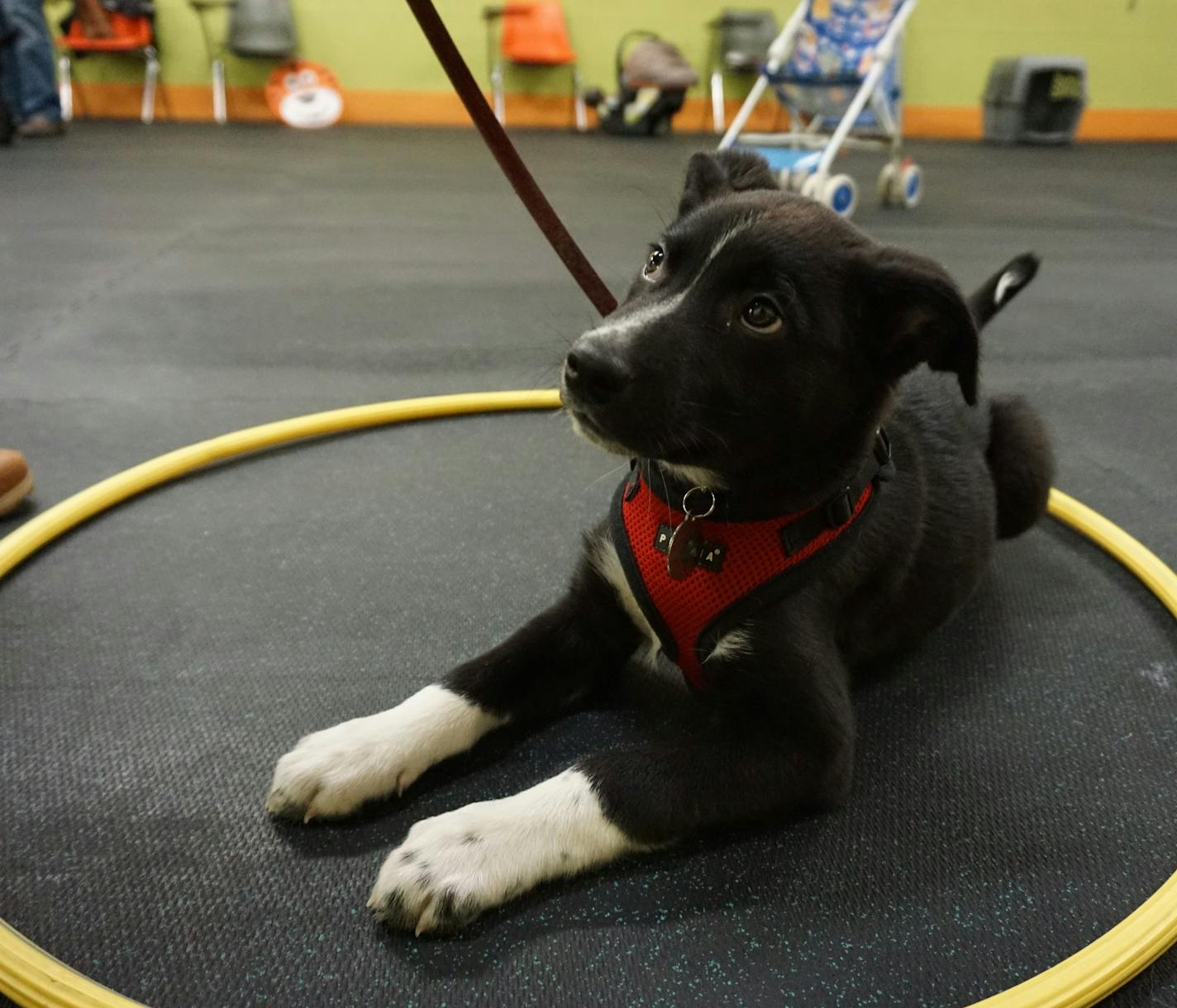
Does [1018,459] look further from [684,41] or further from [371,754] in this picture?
[684,41]

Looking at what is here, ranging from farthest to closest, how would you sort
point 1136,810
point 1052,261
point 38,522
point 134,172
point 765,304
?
point 134,172, point 1052,261, point 38,522, point 1136,810, point 765,304

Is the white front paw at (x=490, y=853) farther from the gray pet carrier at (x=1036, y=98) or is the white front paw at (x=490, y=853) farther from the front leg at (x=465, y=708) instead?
the gray pet carrier at (x=1036, y=98)

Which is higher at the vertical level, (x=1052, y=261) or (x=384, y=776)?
(x=384, y=776)

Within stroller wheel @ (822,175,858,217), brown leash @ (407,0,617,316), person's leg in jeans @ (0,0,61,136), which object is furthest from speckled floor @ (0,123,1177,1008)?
person's leg in jeans @ (0,0,61,136)

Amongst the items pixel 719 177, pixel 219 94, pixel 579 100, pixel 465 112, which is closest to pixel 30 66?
pixel 219 94

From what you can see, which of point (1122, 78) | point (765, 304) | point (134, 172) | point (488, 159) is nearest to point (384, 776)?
point (765, 304)

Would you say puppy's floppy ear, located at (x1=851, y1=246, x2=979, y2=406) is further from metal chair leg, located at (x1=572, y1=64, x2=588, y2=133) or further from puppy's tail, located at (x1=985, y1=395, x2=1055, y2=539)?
metal chair leg, located at (x1=572, y1=64, x2=588, y2=133)

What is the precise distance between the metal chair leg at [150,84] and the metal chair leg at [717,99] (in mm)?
6082

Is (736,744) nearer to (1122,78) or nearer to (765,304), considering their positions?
(765,304)

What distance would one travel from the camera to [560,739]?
164cm

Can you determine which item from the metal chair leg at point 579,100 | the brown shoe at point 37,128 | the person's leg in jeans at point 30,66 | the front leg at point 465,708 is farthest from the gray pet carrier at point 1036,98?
the front leg at point 465,708

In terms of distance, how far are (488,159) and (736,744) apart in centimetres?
819

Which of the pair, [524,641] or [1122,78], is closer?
[524,641]

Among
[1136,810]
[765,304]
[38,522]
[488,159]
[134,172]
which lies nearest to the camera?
[765,304]
